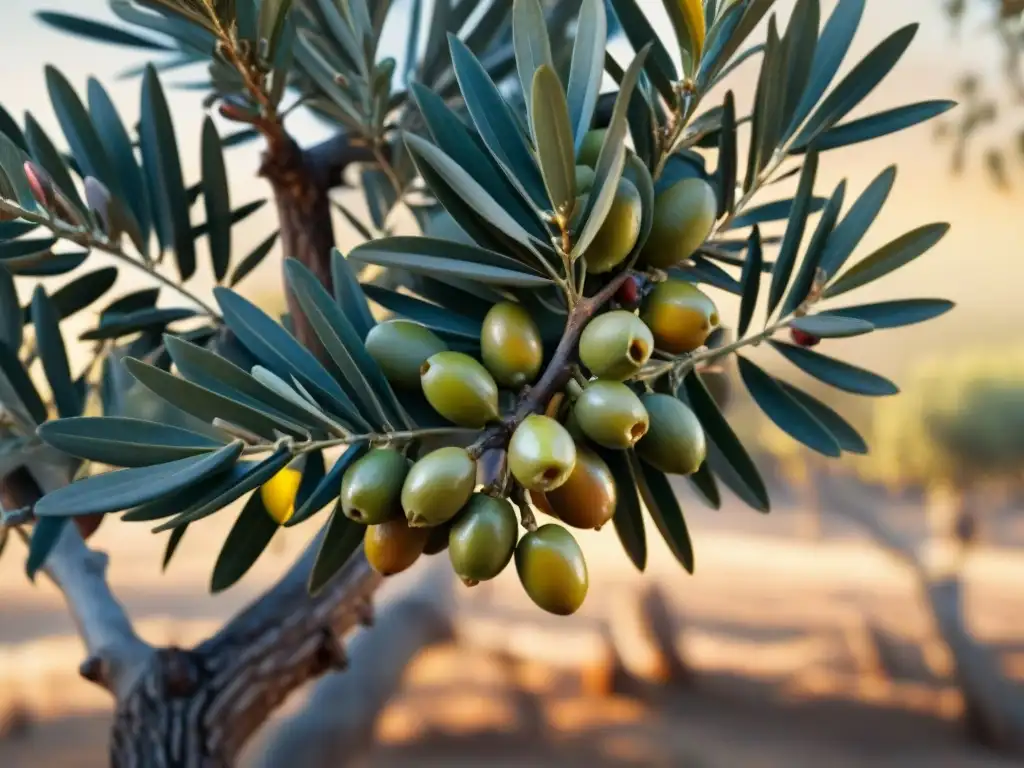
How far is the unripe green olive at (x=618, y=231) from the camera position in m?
0.22

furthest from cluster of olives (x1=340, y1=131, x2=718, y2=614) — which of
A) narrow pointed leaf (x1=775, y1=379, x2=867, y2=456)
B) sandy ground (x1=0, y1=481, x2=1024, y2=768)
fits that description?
sandy ground (x1=0, y1=481, x2=1024, y2=768)

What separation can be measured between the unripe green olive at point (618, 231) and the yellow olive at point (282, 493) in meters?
0.13

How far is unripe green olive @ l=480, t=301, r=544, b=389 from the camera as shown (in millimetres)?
230

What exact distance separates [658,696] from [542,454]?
6.62ft

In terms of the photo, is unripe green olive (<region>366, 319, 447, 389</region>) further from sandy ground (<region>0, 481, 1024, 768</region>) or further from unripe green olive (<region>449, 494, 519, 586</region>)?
sandy ground (<region>0, 481, 1024, 768</region>)

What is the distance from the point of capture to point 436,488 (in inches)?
8.0

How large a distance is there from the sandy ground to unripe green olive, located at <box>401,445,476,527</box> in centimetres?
160

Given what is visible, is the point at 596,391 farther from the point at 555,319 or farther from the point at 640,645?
the point at 640,645

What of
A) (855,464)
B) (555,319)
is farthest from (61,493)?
(855,464)

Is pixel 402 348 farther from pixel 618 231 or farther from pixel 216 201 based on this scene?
pixel 216 201

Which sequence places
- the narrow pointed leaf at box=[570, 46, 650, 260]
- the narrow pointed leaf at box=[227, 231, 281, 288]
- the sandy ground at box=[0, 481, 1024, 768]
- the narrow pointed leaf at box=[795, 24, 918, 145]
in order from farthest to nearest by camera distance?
the sandy ground at box=[0, 481, 1024, 768]
the narrow pointed leaf at box=[227, 231, 281, 288]
the narrow pointed leaf at box=[795, 24, 918, 145]
the narrow pointed leaf at box=[570, 46, 650, 260]

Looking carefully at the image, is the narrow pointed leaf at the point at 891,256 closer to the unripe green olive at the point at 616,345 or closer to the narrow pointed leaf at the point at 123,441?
the unripe green olive at the point at 616,345

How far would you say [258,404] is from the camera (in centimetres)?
25

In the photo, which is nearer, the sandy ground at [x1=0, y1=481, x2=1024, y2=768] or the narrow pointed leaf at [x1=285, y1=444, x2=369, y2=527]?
the narrow pointed leaf at [x1=285, y1=444, x2=369, y2=527]
